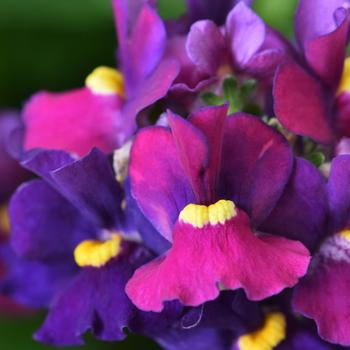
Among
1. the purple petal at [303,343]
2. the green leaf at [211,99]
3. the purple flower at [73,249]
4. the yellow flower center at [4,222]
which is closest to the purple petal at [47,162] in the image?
the purple flower at [73,249]

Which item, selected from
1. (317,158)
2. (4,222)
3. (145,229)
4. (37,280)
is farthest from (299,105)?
(4,222)

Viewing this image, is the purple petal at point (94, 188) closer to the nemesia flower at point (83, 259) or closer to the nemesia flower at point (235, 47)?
the nemesia flower at point (83, 259)

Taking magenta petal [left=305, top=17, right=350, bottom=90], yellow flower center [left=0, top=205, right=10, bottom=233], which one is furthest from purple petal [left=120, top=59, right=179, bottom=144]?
yellow flower center [left=0, top=205, right=10, bottom=233]

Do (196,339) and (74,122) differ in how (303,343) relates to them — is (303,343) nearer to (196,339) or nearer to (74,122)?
(196,339)

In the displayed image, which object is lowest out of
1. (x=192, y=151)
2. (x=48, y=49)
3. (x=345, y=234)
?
(x=48, y=49)

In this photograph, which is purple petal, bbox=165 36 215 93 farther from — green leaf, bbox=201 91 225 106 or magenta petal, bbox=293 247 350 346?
magenta petal, bbox=293 247 350 346

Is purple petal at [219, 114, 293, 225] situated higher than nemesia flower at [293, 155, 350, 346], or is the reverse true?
purple petal at [219, 114, 293, 225]

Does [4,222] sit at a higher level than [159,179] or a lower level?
lower

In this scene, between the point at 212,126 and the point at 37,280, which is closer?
the point at 212,126
